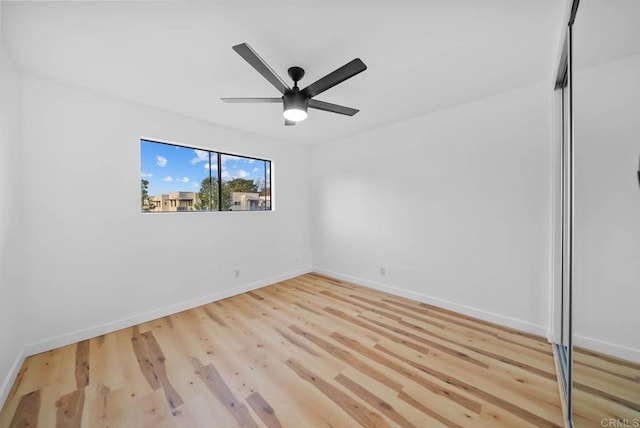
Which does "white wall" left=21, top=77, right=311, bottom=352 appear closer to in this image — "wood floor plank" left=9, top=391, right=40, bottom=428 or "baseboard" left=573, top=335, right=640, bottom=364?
"wood floor plank" left=9, top=391, right=40, bottom=428

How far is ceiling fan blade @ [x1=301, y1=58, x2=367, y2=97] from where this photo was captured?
1.57 m

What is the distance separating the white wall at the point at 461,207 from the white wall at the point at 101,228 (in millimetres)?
2120

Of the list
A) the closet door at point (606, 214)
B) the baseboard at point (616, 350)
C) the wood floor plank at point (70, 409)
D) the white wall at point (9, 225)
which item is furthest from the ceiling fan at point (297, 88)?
the wood floor plank at point (70, 409)

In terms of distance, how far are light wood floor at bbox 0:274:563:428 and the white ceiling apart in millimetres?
2505

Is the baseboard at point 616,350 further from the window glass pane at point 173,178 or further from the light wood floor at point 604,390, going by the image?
the window glass pane at point 173,178

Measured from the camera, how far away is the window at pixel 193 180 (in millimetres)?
3102

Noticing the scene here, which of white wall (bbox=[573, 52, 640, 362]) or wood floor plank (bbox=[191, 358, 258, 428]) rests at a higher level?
white wall (bbox=[573, 52, 640, 362])

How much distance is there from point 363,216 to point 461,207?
1.41 m

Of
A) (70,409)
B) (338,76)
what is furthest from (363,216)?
(70,409)

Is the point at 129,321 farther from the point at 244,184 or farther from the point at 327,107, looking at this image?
the point at 327,107

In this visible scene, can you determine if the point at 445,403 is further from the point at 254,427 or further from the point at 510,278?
the point at 510,278

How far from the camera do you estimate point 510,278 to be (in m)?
2.52

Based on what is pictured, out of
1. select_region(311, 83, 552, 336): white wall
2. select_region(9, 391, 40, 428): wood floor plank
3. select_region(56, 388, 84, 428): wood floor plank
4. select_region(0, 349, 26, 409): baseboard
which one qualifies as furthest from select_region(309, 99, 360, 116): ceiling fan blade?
select_region(0, 349, 26, 409): baseboard

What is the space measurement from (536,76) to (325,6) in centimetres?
213
